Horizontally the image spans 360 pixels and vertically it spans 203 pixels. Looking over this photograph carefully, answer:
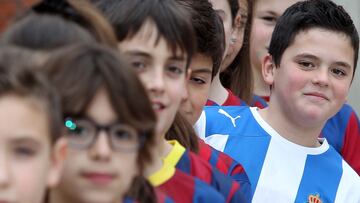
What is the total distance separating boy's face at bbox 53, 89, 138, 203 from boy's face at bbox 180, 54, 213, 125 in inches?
57.1

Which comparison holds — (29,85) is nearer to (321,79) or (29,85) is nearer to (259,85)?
(321,79)

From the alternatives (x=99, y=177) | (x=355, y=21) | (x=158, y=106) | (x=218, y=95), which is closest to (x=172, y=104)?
(x=158, y=106)

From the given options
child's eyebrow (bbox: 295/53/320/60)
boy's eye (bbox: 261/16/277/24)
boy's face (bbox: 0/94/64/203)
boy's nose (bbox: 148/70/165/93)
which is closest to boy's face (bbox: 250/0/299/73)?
boy's eye (bbox: 261/16/277/24)

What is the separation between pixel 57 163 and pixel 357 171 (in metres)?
2.61

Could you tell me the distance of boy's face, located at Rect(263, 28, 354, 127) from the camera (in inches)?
168

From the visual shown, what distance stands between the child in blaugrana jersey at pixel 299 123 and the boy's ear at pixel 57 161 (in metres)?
1.79

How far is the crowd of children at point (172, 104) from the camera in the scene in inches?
93.0

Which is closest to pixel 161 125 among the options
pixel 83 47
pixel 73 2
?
pixel 73 2

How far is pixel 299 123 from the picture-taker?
4.32 m

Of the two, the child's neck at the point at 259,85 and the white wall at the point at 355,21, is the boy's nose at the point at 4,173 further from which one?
the white wall at the point at 355,21

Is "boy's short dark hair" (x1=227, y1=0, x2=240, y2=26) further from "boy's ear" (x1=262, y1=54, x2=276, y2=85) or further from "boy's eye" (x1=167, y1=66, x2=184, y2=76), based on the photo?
"boy's eye" (x1=167, y1=66, x2=184, y2=76)

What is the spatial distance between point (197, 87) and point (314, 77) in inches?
20.5

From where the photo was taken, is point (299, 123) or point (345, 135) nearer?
point (299, 123)

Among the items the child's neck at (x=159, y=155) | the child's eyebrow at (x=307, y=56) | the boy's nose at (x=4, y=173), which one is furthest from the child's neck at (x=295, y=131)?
the boy's nose at (x=4, y=173)
